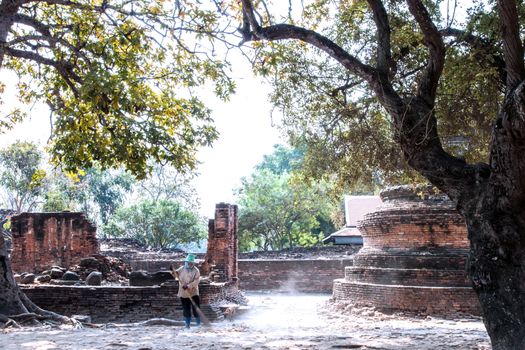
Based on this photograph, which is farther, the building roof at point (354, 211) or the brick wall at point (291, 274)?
the building roof at point (354, 211)

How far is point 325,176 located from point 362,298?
3668mm

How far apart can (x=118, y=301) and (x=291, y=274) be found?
38.6 ft

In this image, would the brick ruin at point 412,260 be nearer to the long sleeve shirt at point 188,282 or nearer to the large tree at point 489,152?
the long sleeve shirt at point 188,282

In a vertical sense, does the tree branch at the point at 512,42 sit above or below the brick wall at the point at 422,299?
above

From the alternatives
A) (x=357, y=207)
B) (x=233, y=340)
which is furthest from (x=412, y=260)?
(x=357, y=207)

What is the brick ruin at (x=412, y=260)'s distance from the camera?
1305cm

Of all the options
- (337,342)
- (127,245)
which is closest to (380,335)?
(337,342)

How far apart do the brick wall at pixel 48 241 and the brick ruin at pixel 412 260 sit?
852cm

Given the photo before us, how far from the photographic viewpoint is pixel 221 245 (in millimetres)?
16109

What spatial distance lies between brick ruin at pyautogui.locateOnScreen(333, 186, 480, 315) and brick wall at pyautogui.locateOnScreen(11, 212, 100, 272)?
852 cm

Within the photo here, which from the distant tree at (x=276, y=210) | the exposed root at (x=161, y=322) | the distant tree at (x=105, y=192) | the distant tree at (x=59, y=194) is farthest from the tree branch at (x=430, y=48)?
the distant tree at (x=105, y=192)

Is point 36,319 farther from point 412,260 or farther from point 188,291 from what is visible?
point 412,260

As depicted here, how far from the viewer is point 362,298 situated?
14070 millimetres

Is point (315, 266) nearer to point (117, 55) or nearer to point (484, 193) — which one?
point (117, 55)
